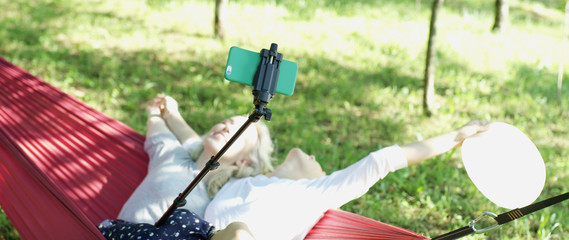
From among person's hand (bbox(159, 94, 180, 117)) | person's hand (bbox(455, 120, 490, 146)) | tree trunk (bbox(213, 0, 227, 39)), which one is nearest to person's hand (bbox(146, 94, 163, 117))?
person's hand (bbox(159, 94, 180, 117))

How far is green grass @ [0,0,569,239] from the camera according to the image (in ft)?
9.69

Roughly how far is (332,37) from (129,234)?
12.4 feet

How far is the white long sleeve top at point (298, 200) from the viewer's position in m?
1.92

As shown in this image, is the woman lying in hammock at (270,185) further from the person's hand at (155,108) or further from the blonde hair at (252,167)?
the person's hand at (155,108)

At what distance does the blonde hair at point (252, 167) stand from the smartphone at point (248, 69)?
1.04 meters

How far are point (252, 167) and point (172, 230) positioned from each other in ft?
2.02

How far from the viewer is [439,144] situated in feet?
6.27

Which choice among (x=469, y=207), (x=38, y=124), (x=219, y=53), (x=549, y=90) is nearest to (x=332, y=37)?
(x=219, y=53)

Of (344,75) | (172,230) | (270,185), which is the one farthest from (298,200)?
(344,75)

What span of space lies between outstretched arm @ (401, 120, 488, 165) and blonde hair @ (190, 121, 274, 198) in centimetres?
69

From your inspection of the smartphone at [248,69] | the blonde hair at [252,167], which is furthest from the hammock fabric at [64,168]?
the smartphone at [248,69]

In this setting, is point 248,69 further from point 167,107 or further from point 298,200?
point 167,107

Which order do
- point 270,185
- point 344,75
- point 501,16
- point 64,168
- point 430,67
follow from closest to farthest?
point 270,185, point 64,168, point 430,67, point 344,75, point 501,16

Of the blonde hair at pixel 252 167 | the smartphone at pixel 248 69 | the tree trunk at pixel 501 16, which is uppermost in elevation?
the tree trunk at pixel 501 16
